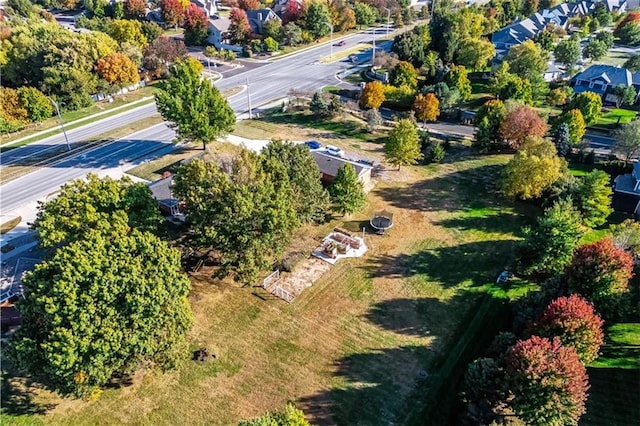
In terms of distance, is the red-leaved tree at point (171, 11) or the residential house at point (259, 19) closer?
the residential house at point (259, 19)

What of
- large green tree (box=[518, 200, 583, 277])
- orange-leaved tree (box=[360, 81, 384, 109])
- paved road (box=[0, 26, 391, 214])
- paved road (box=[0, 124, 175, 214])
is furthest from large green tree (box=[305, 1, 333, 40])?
large green tree (box=[518, 200, 583, 277])

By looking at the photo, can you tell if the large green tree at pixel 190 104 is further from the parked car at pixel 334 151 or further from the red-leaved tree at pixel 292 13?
the red-leaved tree at pixel 292 13

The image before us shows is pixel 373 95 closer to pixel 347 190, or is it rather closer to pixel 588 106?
pixel 347 190

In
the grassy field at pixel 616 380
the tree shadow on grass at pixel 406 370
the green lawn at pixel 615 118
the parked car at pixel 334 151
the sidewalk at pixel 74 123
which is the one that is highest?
the sidewalk at pixel 74 123

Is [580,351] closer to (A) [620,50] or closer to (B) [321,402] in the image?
(B) [321,402]

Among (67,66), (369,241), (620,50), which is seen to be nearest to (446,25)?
(620,50)

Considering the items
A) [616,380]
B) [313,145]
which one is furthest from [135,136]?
[616,380]

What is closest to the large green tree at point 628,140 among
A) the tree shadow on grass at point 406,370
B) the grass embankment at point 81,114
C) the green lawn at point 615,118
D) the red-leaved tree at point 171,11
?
the green lawn at point 615,118
